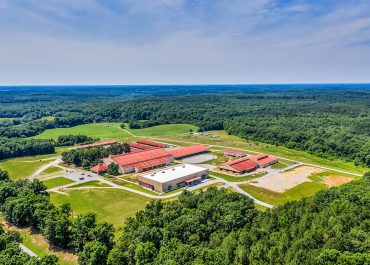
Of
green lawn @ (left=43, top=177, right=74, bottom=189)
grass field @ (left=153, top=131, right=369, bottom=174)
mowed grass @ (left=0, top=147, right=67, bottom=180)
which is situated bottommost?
mowed grass @ (left=0, top=147, right=67, bottom=180)

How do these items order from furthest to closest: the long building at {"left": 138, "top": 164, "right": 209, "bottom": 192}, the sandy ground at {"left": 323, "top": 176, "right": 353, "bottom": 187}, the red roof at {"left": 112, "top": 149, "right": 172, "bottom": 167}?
the red roof at {"left": 112, "top": 149, "right": 172, "bottom": 167}
the sandy ground at {"left": 323, "top": 176, "right": 353, "bottom": 187}
the long building at {"left": 138, "top": 164, "right": 209, "bottom": 192}

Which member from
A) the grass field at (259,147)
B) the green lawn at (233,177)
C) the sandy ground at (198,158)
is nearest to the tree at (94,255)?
Result: the green lawn at (233,177)

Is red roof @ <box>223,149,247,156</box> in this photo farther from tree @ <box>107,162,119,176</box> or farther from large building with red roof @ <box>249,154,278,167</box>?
tree @ <box>107,162,119,176</box>

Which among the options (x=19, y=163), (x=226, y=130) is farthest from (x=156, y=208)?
(x=226, y=130)

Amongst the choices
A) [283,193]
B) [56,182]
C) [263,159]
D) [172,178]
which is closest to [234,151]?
[263,159]

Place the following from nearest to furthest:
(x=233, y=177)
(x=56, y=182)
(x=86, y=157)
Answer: (x=56, y=182) < (x=233, y=177) < (x=86, y=157)

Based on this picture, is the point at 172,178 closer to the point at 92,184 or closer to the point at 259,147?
the point at 92,184

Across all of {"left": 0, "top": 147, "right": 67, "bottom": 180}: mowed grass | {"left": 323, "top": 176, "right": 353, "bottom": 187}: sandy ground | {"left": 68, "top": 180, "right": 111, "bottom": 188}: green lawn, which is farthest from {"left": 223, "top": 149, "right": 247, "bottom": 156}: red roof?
{"left": 0, "top": 147, "right": 67, "bottom": 180}: mowed grass
